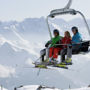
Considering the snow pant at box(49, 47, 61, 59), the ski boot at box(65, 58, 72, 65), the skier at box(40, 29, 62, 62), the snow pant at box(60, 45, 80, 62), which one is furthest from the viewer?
the snow pant at box(49, 47, 61, 59)

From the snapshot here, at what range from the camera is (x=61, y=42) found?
64.9ft

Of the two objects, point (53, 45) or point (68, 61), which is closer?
point (68, 61)

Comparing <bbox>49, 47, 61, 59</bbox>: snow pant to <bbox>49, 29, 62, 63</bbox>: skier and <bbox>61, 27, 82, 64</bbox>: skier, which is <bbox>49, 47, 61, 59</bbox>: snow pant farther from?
<bbox>61, 27, 82, 64</bbox>: skier

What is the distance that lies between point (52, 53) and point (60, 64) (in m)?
1.62

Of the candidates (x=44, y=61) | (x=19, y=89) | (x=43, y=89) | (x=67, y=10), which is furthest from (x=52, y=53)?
(x=19, y=89)

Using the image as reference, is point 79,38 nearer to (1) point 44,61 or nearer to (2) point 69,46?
(2) point 69,46

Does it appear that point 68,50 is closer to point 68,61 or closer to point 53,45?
point 68,61

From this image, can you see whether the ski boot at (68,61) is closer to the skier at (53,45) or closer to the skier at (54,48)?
the skier at (54,48)

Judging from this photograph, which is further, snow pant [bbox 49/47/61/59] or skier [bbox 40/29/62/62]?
snow pant [bbox 49/47/61/59]

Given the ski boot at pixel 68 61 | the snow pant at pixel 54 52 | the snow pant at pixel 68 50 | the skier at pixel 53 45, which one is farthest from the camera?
the snow pant at pixel 54 52

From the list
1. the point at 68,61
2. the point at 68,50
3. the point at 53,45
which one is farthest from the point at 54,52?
the point at 68,61

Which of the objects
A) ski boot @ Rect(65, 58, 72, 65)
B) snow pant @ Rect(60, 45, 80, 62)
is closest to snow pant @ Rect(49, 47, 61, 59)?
snow pant @ Rect(60, 45, 80, 62)

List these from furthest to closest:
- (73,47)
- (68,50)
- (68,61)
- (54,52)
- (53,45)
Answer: (54,52) → (53,45) → (68,50) → (73,47) → (68,61)

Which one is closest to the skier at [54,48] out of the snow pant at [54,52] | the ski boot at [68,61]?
the snow pant at [54,52]
